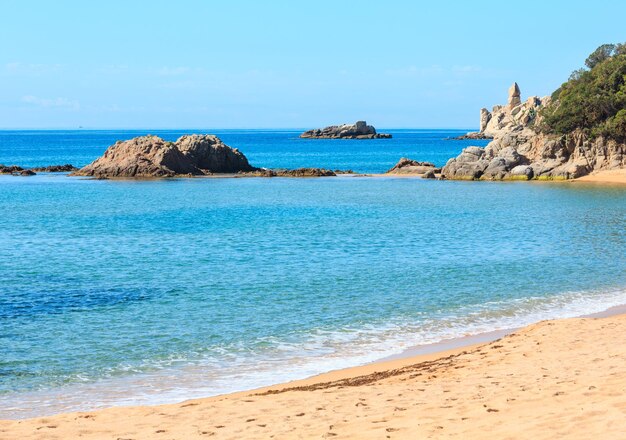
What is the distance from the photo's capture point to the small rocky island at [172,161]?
81250mm

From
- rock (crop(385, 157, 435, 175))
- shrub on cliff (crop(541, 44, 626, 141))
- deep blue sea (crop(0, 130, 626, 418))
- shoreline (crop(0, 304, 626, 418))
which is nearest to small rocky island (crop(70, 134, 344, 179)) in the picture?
rock (crop(385, 157, 435, 175))

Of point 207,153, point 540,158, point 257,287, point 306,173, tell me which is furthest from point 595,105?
point 257,287

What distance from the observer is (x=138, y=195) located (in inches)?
2438

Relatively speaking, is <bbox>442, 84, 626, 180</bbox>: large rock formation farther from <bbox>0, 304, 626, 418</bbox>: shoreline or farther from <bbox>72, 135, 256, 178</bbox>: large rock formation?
<bbox>0, 304, 626, 418</bbox>: shoreline

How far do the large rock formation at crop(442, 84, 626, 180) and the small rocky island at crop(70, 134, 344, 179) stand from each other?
1579 centimetres

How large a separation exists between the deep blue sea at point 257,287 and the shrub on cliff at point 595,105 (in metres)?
22.6

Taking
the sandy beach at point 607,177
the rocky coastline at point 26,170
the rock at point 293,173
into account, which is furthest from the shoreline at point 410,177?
the rocky coastline at point 26,170

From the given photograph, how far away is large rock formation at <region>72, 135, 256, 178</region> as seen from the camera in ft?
267

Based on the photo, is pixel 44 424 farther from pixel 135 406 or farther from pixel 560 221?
pixel 560 221

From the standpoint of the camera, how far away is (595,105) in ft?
241

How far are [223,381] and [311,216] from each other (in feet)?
105

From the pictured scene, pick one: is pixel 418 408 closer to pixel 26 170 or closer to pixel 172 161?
pixel 172 161

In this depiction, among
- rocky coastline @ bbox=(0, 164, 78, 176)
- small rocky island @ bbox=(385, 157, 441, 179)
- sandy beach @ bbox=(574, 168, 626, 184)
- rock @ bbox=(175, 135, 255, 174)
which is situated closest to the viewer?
sandy beach @ bbox=(574, 168, 626, 184)

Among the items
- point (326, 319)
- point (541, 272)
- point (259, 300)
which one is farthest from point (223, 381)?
point (541, 272)
